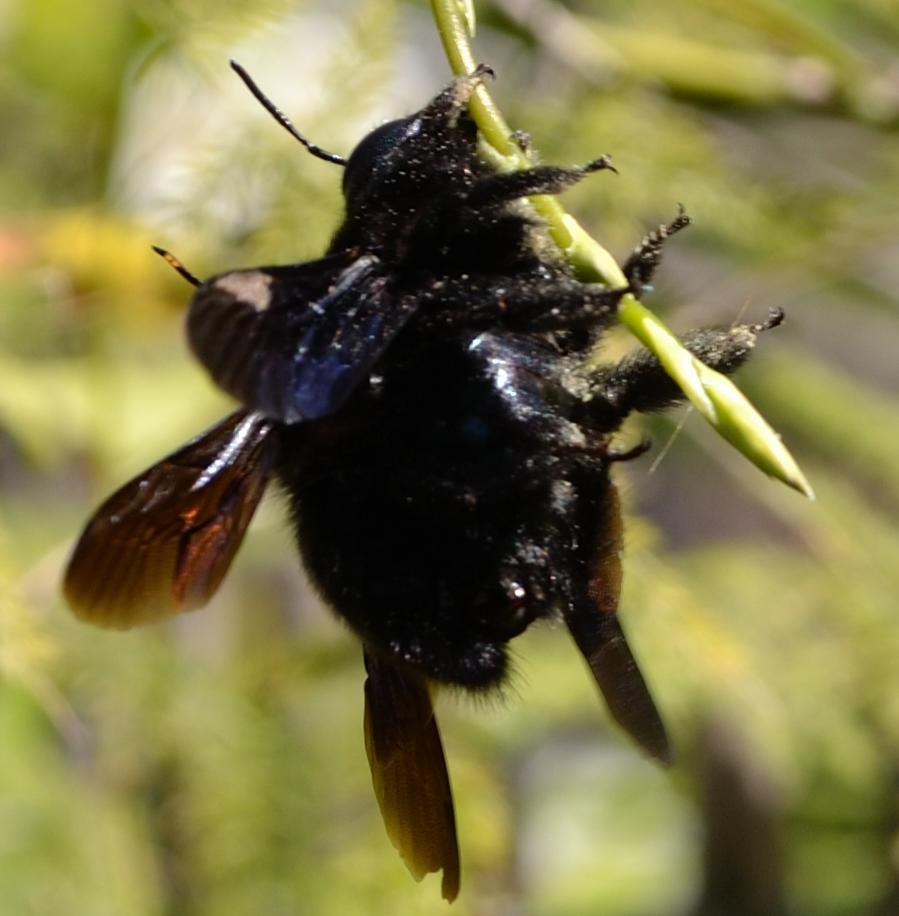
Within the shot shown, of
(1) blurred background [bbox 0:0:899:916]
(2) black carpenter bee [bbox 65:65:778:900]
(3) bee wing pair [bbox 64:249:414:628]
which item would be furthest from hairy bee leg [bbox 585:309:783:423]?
(1) blurred background [bbox 0:0:899:916]

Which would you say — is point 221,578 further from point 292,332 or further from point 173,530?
point 292,332

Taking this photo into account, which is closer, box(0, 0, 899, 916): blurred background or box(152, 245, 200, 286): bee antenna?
box(152, 245, 200, 286): bee antenna

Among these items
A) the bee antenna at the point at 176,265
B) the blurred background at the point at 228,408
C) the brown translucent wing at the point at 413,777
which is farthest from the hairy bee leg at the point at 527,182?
the blurred background at the point at 228,408

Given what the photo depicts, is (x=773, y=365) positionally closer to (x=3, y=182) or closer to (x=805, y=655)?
(x=805, y=655)

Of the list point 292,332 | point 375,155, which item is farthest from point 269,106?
point 292,332

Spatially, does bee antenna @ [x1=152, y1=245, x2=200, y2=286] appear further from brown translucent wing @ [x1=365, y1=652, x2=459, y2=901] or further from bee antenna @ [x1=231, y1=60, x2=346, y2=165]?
brown translucent wing @ [x1=365, y1=652, x2=459, y2=901]

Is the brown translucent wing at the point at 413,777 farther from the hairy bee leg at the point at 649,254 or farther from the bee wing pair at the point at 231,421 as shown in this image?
the hairy bee leg at the point at 649,254
